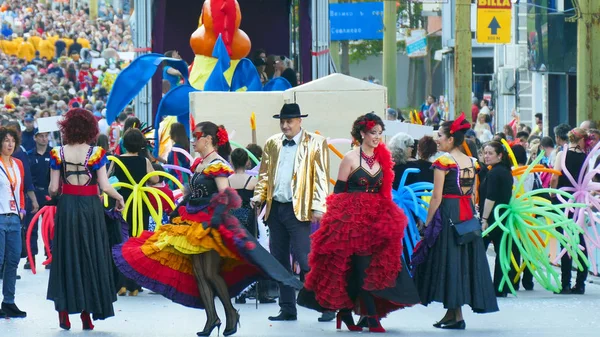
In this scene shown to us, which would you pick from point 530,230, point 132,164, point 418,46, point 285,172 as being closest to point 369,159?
point 285,172

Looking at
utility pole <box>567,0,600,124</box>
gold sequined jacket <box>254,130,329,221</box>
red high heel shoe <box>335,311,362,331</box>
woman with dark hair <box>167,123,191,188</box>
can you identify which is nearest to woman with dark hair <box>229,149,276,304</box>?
gold sequined jacket <box>254,130,329,221</box>

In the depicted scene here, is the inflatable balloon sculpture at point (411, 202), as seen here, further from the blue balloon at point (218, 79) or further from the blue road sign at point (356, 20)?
the blue road sign at point (356, 20)

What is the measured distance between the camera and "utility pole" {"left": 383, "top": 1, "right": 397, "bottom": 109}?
1644 inches

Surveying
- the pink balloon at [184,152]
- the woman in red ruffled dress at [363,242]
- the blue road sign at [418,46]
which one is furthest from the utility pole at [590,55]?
the blue road sign at [418,46]

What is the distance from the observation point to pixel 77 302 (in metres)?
10.5

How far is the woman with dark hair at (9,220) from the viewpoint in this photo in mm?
11547

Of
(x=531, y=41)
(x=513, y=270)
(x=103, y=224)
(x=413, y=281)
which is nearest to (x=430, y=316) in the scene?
(x=413, y=281)

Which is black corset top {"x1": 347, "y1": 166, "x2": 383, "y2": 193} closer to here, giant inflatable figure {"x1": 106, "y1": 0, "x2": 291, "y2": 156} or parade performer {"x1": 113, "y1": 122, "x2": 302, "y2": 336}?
parade performer {"x1": 113, "y1": 122, "x2": 302, "y2": 336}

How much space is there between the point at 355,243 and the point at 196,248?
3.98 ft

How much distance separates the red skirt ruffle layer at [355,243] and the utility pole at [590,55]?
8.48m

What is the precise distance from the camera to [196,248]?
33.2ft

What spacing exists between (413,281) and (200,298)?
1.76 m

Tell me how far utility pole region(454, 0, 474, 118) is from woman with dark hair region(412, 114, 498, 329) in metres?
12.9

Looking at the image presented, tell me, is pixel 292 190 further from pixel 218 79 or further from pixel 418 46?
pixel 418 46
